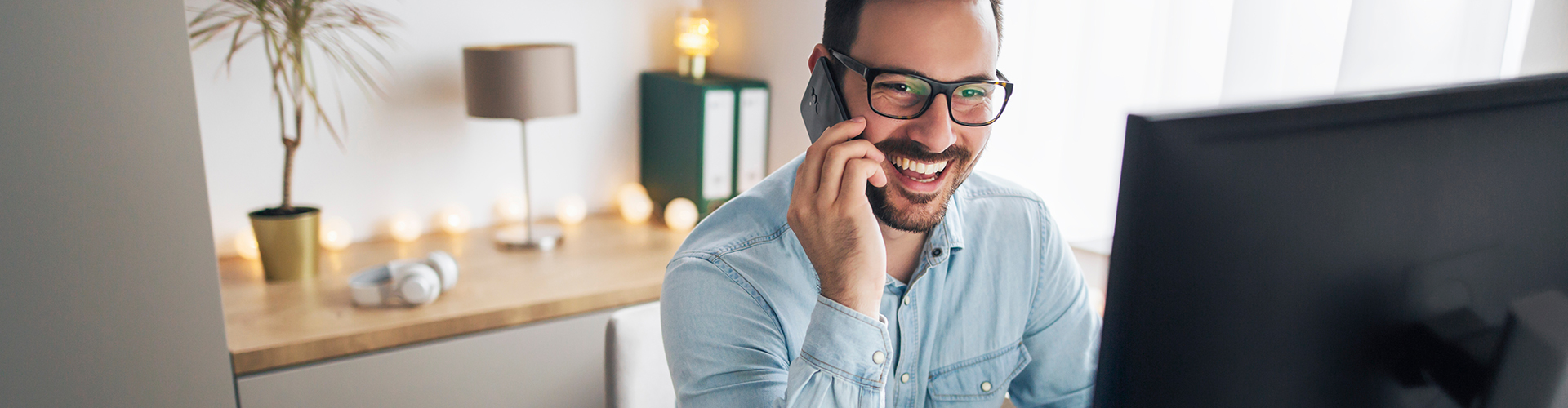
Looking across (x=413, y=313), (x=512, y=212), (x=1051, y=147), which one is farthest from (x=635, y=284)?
(x=1051, y=147)

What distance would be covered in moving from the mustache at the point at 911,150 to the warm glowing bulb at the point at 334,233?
1.57m

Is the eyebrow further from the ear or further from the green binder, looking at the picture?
the green binder

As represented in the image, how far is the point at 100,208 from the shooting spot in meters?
1.16

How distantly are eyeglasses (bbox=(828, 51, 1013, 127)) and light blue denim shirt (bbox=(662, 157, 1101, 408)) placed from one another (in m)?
0.19

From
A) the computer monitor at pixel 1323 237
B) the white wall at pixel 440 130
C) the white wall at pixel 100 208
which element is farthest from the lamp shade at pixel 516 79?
the computer monitor at pixel 1323 237

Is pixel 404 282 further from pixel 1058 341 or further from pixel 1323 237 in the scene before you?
pixel 1323 237

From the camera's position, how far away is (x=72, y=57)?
108cm

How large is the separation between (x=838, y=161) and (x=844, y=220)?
Answer: 6 centimetres

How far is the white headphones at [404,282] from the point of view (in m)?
1.60

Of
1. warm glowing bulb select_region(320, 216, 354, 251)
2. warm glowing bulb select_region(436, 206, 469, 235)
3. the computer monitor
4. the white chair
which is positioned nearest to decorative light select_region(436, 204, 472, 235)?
warm glowing bulb select_region(436, 206, 469, 235)

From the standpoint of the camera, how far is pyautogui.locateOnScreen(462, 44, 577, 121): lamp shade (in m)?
1.87

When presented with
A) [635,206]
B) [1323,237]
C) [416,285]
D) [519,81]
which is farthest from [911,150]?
[635,206]

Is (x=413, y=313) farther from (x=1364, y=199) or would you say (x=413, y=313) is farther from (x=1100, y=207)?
(x=1364, y=199)

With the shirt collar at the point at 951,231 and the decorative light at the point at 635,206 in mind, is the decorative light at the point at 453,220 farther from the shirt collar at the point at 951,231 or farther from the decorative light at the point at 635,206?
the shirt collar at the point at 951,231
